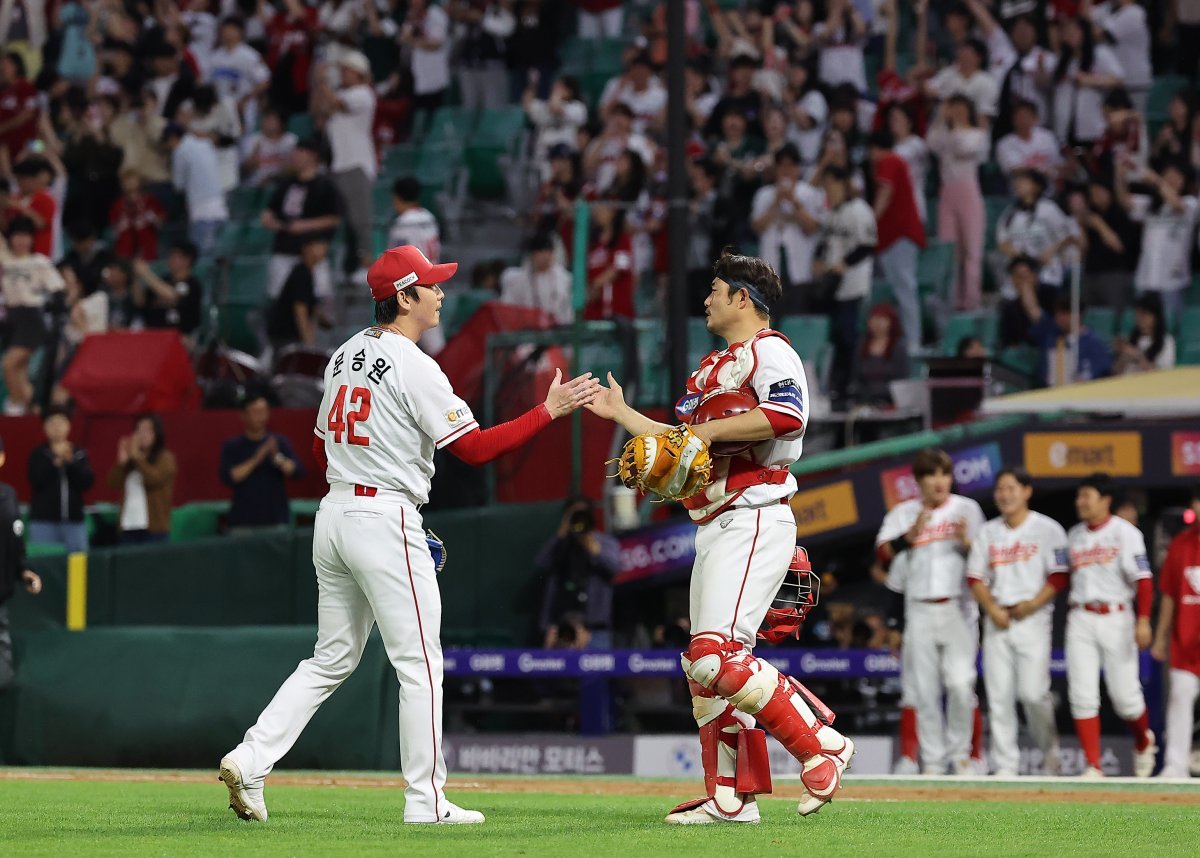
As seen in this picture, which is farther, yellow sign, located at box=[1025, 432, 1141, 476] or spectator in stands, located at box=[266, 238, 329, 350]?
spectator in stands, located at box=[266, 238, 329, 350]

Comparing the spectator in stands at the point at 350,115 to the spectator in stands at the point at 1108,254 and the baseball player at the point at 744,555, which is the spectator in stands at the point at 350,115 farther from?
the baseball player at the point at 744,555

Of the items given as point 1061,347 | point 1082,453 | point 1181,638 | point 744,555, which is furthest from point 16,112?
point 744,555

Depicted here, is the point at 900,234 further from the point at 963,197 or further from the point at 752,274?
the point at 752,274

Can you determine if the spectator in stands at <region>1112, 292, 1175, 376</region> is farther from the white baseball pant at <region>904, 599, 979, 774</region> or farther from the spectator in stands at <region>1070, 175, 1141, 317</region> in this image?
the white baseball pant at <region>904, 599, 979, 774</region>

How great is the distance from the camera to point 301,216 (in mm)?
18312

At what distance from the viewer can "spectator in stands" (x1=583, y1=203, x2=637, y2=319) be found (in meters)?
15.0

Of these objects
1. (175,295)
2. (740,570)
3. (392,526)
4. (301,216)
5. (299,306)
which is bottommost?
(740,570)

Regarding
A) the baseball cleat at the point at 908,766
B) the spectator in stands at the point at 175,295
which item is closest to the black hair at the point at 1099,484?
the baseball cleat at the point at 908,766

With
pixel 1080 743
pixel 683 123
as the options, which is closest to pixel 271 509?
pixel 683 123

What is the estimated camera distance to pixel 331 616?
740 cm

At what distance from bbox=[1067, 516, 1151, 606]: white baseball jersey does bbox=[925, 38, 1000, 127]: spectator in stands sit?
19.9ft

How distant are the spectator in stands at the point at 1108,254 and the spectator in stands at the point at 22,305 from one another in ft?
30.2

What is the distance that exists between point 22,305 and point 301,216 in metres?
2.66

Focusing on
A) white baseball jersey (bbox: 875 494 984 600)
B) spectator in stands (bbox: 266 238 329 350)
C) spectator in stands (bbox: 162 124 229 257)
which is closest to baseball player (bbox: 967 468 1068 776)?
white baseball jersey (bbox: 875 494 984 600)
